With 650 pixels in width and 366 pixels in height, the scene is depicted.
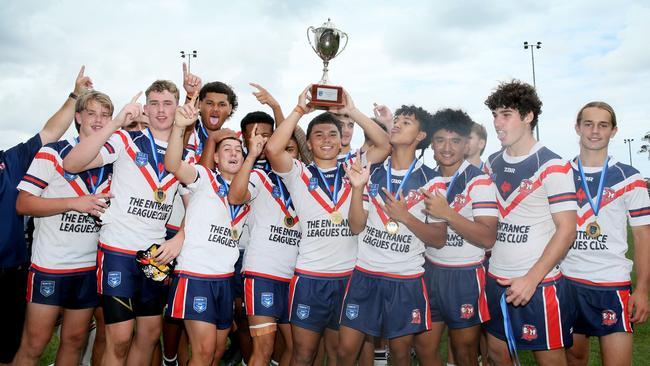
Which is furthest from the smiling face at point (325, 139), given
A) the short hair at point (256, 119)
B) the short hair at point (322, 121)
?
the short hair at point (256, 119)

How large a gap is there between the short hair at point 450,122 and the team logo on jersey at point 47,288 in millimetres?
3703

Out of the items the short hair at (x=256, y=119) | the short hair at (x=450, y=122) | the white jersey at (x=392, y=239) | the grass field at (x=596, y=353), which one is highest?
the short hair at (x=256, y=119)

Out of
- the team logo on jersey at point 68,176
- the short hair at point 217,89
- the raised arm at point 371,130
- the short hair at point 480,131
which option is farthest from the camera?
the short hair at point 480,131

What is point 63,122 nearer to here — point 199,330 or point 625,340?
point 199,330

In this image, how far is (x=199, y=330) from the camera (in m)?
4.03

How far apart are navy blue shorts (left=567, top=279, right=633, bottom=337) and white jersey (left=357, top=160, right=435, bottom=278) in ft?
4.49

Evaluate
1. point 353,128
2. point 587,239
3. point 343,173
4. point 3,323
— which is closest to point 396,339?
point 343,173

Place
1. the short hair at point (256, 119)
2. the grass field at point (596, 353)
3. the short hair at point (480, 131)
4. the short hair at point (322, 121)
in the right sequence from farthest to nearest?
the grass field at point (596, 353), the short hair at point (480, 131), the short hair at point (256, 119), the short hair at point (322, 121)

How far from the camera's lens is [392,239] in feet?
14.2

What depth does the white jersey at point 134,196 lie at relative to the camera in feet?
13.7

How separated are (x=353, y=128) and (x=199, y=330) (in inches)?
124

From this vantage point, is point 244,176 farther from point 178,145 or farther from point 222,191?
point 178,145

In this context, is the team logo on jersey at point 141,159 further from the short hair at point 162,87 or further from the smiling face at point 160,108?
the short hair at point 162,87

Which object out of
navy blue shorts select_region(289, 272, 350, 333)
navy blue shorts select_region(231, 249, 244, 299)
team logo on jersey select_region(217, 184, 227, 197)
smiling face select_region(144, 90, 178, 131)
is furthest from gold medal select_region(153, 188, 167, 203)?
navy blue shorts select_region(289, 272, 350, 333)
